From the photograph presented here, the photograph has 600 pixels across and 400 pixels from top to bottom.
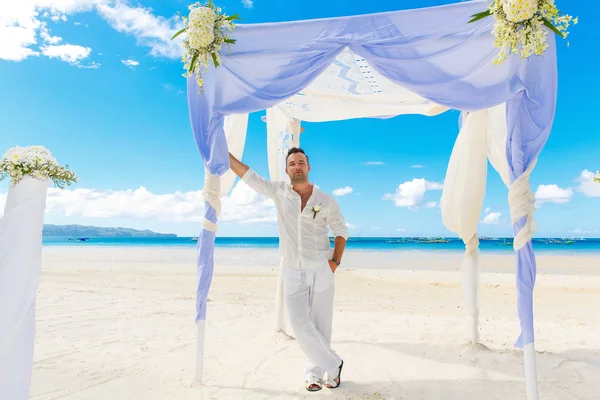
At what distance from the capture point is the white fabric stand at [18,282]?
7.98ft

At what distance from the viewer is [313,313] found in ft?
10.4

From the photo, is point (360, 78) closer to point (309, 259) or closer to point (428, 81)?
point (428, 81)

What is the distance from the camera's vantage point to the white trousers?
3.07 metres

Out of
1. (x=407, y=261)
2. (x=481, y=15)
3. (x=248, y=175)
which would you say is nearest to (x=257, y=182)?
(x=248, y=175)

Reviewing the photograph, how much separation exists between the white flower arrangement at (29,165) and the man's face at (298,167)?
163 centimetres

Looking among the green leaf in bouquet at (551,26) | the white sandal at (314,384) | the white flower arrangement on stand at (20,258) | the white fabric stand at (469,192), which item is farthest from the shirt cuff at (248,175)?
the green leaf in bouquet at (551,26)

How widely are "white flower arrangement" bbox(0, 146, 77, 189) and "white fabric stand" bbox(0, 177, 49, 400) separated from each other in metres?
0.05

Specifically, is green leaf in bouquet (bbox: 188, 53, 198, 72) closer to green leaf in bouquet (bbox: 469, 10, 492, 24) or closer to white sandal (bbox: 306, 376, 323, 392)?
green leaf in bouquet (bbox: 469, 10, 492, 24)

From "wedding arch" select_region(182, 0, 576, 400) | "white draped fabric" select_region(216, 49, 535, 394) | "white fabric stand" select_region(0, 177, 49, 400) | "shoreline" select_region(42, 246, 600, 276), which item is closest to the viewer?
"white fabric stand" select_region(0, 177, 49, 400)

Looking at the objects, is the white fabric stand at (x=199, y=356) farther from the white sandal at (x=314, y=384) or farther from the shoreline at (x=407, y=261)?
the shoreline at (x=407, y=261)

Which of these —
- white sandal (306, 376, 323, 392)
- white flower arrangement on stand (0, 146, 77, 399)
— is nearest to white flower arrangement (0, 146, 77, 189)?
white flower arrangement on stand (0, 146, 77, 399)

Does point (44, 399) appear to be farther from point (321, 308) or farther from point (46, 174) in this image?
point (321, 308)

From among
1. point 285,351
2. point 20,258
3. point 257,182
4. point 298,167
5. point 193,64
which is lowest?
point 285,351

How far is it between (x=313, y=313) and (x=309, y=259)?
43 centimetres
